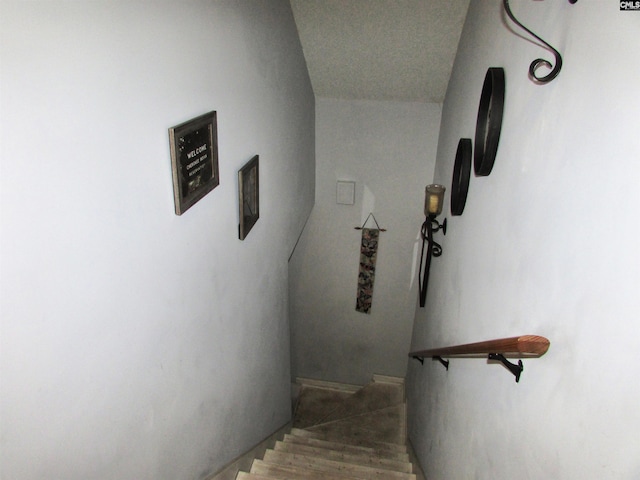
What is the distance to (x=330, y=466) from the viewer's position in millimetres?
3258

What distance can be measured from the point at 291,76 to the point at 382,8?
82 centimetres

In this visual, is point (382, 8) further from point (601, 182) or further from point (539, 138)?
point (601, 182)

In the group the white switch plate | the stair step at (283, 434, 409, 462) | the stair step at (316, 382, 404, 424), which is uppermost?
the white switch plate

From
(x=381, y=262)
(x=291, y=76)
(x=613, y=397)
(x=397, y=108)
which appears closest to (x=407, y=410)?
(x=381, y=262)

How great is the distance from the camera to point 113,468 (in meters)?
1.60

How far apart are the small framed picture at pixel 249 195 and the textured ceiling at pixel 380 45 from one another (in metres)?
1.40

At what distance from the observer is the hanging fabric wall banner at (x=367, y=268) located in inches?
202

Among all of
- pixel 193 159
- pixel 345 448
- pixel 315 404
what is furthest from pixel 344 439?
pixel 193 159

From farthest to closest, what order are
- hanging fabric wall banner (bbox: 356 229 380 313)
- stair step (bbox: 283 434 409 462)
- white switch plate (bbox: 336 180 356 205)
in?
hanging fabric wall banner (bbox: 356 229 380 313), white switch plate (bbox: 336 180 356 205), stair step (bbox: 283 434 409 462)

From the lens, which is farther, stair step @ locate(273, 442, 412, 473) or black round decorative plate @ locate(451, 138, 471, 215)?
stair step @ locate(273, 442, 412, 473)

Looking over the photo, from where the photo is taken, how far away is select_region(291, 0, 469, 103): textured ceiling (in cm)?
330

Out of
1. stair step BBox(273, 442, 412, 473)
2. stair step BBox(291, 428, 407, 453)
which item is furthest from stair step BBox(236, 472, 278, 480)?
stair step BBox(291, 428, 407, 453)

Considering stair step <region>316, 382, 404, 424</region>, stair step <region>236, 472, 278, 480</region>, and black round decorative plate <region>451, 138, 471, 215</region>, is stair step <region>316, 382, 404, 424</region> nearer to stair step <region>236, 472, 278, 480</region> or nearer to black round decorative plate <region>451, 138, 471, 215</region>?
stair step <region>236, 472, 278, 480</region>

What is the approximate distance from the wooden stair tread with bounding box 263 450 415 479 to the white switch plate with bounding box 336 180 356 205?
8.46 ft
